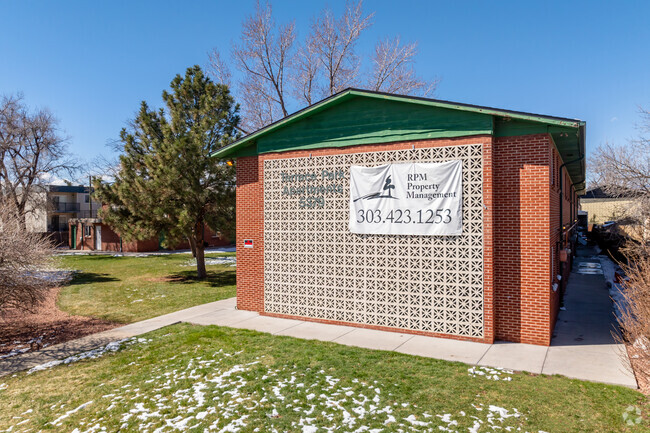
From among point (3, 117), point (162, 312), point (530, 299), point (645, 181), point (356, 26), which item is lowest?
point (162, 312)

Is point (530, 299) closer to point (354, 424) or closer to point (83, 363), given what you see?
point (354, 424)

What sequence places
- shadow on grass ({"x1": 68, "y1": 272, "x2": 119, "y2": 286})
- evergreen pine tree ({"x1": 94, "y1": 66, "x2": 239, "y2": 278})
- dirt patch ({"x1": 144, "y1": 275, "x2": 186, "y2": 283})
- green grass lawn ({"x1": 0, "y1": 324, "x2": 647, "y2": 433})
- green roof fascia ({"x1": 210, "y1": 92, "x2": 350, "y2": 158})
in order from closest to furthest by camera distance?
green grass lawn ({"x1": 0, "y1": 324, "x2": 647, "y2": 433}), green roof fascia ({"x1": 210, "y1": 92, "x2": 350, "y2": 158}), evergreen pine tree ({"x1": 94, "y1": 66, "x2": 239, "y2": 278}), dirt patch ({"x1": 144, "y1": 275, "x2": 186, "y2": 283}), shadow on grass ({"x1": 68, "y1": 272, "x2": 119, "y2": 286})

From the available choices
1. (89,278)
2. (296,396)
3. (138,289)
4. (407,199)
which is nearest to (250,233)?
(407,199)

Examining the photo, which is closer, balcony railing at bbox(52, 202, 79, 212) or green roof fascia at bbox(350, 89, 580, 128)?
green roof fascia at bbox(350, 89, 580, 128)

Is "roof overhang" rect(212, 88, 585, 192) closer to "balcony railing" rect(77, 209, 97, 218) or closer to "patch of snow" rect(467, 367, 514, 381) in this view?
"patch of snow" rect(467, 367, 514, 381)

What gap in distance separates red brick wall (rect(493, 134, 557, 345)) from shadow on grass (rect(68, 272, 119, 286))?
17.6m

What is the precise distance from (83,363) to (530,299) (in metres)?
8.97

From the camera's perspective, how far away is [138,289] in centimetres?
1702

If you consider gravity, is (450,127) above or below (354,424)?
above

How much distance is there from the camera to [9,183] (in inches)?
1212

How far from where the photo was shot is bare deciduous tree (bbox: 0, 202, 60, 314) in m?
9.27

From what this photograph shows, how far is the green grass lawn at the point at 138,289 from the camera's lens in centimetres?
1314

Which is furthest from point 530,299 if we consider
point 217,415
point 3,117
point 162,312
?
point 3,117

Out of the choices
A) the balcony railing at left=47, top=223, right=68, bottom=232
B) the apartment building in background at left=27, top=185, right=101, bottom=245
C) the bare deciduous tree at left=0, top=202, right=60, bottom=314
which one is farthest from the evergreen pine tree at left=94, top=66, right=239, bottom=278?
the balcony railing at left=47, top=223, right=68, bottom=232
